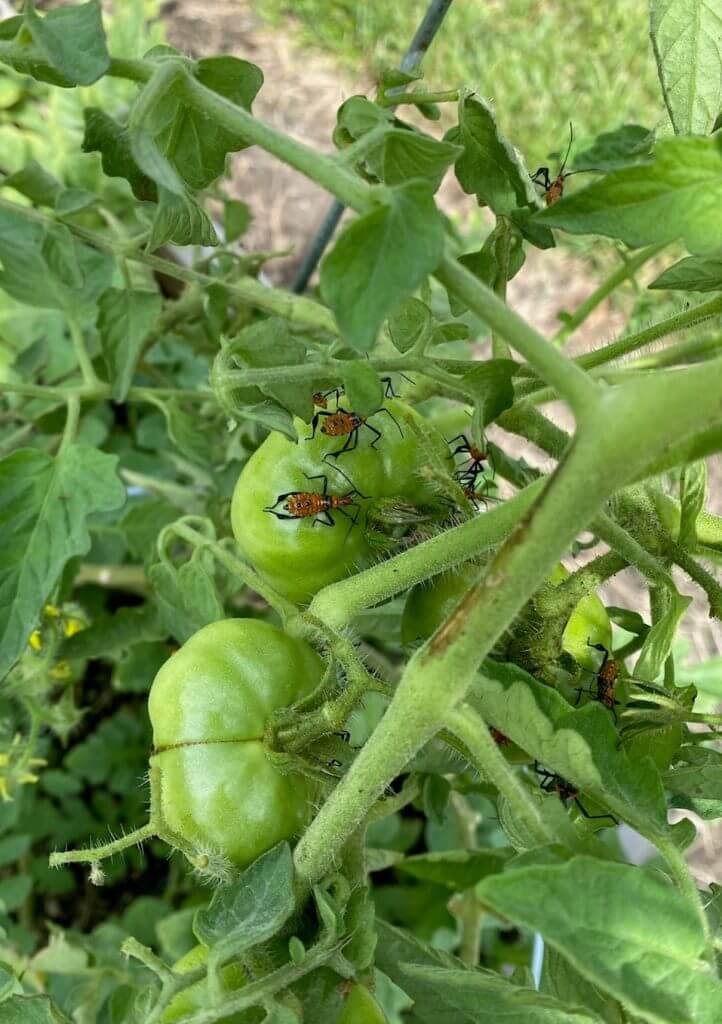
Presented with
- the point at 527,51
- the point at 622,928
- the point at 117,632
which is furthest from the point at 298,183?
the point at 622,928

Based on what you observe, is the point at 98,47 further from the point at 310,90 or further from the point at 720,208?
the point at 310,90

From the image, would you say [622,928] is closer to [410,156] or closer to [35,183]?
[410,156]

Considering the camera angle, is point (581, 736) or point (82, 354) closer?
point (581, 736)

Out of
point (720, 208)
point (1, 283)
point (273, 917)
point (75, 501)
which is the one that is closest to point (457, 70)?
point (1, 283)

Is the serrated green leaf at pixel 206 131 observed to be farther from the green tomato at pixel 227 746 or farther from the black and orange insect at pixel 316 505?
the green tomato at pixel 227 746

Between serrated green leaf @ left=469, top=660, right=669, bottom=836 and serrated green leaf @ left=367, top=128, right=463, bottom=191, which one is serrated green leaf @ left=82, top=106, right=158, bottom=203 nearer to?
serrated green leaf @ left=367, top=128, right=463, bottom=191

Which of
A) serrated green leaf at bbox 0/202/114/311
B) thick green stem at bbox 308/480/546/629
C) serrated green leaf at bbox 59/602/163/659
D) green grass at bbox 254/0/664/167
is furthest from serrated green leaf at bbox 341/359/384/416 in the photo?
green grass at bbox 254/0/664/167
